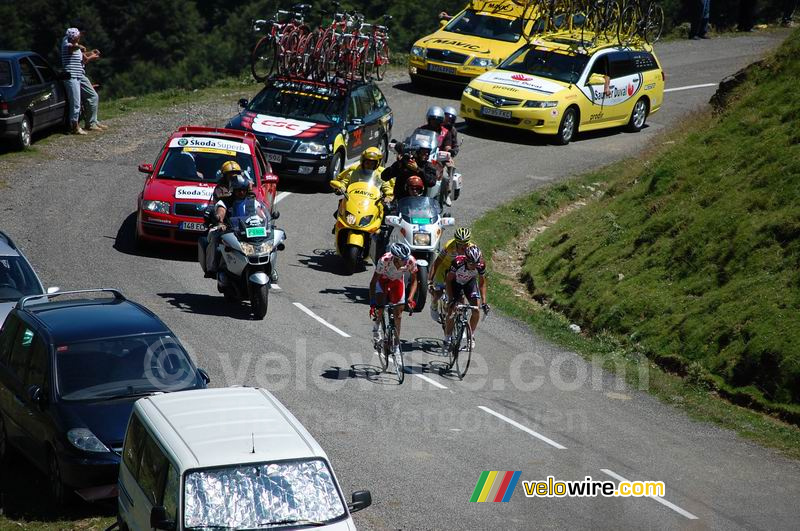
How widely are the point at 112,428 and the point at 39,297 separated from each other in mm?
2409

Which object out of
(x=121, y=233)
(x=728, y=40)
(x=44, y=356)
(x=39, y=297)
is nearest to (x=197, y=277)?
(x=121, y=233)

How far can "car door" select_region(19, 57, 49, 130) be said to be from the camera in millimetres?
22969

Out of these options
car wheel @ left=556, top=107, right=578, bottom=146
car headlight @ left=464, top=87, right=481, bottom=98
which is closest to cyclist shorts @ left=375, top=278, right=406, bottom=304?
car headlight @ left=464, top=87, right=481, bottom=98

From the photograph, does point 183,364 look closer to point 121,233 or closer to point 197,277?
point 197,277

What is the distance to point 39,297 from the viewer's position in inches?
460

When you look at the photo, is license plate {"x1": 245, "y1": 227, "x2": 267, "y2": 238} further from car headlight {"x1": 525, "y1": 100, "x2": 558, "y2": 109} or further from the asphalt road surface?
car headlight {"x1": 525, "y1": 100, "x2": 558, "y2": 109}

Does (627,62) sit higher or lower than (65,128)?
higher

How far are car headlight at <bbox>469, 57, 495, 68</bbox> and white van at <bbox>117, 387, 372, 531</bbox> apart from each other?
21443mm

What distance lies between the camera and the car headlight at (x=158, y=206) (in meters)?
17.7

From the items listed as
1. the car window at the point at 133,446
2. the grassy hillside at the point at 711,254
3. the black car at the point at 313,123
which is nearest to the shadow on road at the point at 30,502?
the car window at the point at 133,446

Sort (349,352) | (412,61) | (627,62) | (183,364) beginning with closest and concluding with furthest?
(183,364) < (349,352) < (627,62) < (412,61)

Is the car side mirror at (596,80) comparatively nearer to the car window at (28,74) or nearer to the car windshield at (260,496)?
the car window at (28,74)

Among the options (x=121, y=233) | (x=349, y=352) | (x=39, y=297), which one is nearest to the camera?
(x=39, y=297)

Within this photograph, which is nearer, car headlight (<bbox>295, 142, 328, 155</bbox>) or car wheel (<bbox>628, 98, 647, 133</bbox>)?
car headlight (<bbox>295, 142, 328, 155</bbox>)
